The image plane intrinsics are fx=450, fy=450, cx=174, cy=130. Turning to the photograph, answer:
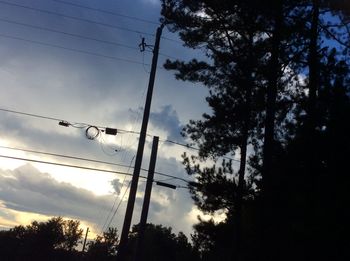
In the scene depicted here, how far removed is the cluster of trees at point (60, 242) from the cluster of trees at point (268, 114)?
41639 mm

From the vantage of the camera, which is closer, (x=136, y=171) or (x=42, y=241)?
(x=136, y=171)

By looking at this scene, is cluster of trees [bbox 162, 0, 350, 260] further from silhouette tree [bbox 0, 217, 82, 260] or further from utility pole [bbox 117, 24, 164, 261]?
silhouette tree [bbox 0, 217, 82, 260]

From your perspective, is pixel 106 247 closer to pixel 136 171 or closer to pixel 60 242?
pixel 60 242

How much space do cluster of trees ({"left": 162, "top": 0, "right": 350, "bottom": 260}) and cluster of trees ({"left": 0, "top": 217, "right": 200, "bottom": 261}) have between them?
137ft

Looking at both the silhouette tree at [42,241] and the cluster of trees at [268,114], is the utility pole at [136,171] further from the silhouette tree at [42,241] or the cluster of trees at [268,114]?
the silhouette tree at [42,241]

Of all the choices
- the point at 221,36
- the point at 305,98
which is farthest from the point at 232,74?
the point at 305,98

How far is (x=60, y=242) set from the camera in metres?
97.4

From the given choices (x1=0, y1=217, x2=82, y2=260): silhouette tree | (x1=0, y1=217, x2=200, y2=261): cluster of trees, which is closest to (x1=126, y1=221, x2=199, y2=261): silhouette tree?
(x1=0, y1=217, x2=200, y2=261): cluster of trees

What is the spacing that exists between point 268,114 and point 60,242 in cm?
8748

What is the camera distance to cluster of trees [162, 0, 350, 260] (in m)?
14.0

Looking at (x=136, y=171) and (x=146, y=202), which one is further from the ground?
(x=136, y=171)

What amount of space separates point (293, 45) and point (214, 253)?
530 inches

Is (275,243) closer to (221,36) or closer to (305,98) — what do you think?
(305,98)

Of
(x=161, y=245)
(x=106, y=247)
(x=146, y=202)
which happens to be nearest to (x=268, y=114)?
(x=146, y=202)
